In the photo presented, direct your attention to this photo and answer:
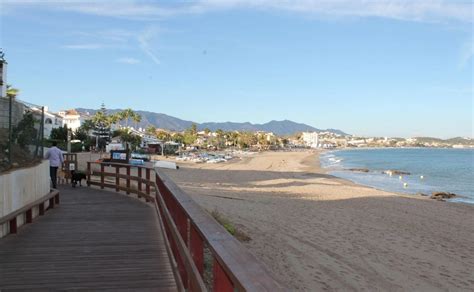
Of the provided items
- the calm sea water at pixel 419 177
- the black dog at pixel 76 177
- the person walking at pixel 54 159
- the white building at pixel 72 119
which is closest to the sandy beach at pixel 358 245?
the black dog at pixel 76 177

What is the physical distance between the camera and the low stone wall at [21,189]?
679 cm

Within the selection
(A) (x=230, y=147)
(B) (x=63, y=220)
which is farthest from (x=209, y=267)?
(A) (x=230, y=147)

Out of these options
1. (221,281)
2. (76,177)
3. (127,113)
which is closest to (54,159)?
(76,177)

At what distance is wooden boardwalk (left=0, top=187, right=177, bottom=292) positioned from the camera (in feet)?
15.4

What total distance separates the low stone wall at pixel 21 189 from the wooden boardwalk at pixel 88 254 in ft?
1.26

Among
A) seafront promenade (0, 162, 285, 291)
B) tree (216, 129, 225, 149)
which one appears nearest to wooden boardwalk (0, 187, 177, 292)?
seafront promenade (0, 162, 285, 291)

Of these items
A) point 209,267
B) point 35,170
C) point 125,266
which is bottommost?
point 209,267

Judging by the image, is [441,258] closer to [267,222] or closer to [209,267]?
[267,222]

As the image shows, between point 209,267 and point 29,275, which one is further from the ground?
point 29,275

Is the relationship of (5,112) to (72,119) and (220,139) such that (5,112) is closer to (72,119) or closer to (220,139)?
(72,119)

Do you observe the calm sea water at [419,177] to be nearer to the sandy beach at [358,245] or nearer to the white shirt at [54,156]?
the sandy beach at [358,245]

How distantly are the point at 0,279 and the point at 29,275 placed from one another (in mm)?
285

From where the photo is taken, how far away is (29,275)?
4938mm

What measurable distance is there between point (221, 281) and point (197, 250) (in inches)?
41.0
